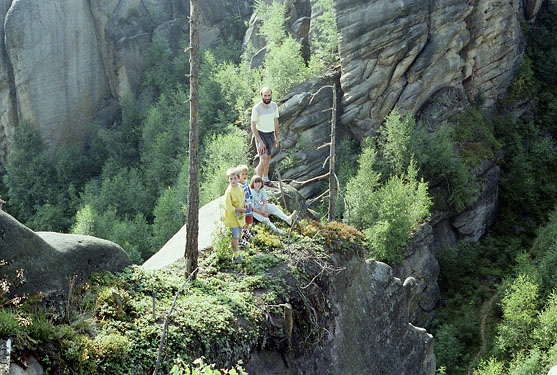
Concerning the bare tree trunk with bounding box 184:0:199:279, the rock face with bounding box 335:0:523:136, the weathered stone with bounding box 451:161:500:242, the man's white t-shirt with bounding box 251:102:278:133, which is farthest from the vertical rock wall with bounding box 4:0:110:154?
the bare tree trunk with bounding box 184:0:199:279

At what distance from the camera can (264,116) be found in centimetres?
1652

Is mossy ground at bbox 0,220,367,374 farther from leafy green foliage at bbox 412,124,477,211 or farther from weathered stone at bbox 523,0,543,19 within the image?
weathered stone at bbox 523,0,543,19

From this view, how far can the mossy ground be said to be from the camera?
9.57m

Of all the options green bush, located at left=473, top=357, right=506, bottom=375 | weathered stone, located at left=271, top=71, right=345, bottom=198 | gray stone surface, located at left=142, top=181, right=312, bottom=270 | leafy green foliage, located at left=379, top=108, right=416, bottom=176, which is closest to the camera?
gray stone surface, located at left=142, top=181, right=312, bottom=270

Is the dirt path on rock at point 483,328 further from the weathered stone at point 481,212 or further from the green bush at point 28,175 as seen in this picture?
the green bush at point 28,175

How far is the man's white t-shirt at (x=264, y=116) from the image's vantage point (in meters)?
16.5

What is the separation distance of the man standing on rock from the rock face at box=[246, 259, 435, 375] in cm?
367

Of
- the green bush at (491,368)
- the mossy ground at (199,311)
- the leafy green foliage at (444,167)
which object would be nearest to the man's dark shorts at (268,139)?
the mossy ground at (199,311)

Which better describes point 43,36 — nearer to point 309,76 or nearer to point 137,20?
point 137,20

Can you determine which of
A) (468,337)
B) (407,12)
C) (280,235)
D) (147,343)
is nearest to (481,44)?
(407,12)

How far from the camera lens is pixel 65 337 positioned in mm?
9664

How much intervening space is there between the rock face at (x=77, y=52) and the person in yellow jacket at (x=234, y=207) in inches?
1731

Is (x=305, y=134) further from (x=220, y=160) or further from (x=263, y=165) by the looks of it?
(x=263, y=165)

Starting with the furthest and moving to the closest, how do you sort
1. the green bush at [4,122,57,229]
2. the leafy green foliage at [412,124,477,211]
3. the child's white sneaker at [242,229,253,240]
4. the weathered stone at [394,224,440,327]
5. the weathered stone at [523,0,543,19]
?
the green bush at [4,122,57,229] → the weathered stone at [523,0,543,19] → the leafy green foliage at [412,124,477,211] → the weathered stone at [394,224,440,327] → the child's white sneaker at [242,229,253,240]
